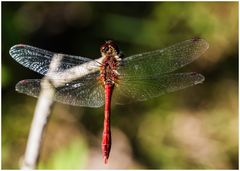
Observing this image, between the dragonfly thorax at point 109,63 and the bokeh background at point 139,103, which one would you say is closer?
the dragonfly thorax at point 109,63

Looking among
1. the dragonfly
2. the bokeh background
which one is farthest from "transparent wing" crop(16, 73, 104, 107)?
the bokeh background

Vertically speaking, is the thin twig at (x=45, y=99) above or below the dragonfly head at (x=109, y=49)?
below

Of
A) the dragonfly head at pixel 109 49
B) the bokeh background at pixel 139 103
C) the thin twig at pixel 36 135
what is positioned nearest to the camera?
the thin twig at pixel 36 135

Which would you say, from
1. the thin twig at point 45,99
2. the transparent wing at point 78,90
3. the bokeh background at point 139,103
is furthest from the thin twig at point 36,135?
the bokeh background at point 139,103

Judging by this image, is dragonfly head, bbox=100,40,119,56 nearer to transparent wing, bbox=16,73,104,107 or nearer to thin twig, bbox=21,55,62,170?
transparent wing, bbox=16,73,104,107

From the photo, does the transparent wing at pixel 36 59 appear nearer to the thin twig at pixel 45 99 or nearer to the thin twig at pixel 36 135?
the thin twig at pixel 45 99

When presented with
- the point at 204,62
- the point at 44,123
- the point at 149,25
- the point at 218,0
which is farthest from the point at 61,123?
the point at 44,123
